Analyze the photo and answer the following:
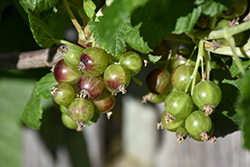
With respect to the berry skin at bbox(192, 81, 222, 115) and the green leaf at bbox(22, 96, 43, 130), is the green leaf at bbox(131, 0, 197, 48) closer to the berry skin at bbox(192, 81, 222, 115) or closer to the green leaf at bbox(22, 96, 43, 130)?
the berry skin at bbox(192, 81, 222, 115)

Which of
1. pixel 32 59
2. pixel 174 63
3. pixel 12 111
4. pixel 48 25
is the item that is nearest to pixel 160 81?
pixel 174 63

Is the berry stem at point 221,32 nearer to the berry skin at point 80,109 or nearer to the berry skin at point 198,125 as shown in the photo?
the berry skin at point 198,125

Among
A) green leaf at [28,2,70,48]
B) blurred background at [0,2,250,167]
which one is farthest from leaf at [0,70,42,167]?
green leaf at [28,2,70,48]

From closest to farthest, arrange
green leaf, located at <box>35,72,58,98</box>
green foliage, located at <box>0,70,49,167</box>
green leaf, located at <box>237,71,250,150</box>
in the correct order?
green leaf, located at <box>237,71,250,150</box>, green leaf, located at <box>35,72,58,98</box>, green foliage, located at <box>0,70,49,167</box>

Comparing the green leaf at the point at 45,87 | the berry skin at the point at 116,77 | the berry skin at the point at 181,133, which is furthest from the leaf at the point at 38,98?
the berry skin at the point at 181,133

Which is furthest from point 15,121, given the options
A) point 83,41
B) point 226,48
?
point 226,48

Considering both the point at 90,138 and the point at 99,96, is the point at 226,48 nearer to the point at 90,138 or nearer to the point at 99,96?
the point at 99,96
